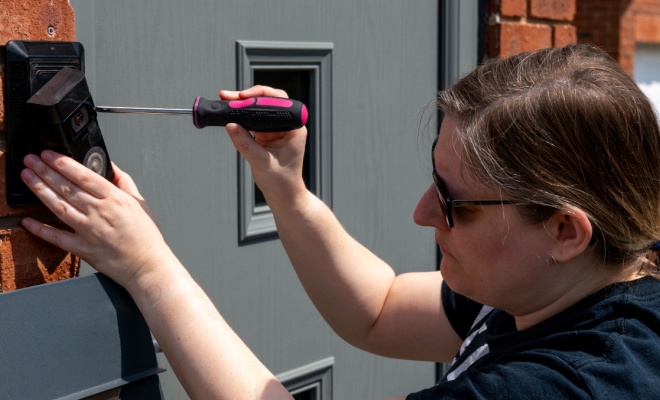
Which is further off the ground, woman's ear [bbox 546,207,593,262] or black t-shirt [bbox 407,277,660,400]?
woman's ear [bbox 546,207,593,262]

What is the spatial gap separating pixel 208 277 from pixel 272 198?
0.34m

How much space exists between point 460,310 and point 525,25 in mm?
1211

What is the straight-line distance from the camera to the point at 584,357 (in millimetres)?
1156

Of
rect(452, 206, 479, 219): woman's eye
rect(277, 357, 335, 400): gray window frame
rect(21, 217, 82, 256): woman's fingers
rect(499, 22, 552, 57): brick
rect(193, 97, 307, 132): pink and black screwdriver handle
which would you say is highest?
rect(499, 22, 552, 57): brick

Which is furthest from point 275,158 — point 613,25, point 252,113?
point 613,25

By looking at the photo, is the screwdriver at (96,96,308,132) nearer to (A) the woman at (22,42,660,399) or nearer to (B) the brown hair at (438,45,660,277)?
(A) the woman at (22,42,660,399)

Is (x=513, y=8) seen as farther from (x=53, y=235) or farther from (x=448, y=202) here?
(x=53, y=235)

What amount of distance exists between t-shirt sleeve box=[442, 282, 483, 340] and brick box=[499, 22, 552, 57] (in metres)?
1.02

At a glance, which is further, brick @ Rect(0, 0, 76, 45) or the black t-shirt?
brick @ Rect(0, 0, 76, 45)

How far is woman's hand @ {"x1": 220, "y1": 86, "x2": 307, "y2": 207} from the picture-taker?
1421 millimetres

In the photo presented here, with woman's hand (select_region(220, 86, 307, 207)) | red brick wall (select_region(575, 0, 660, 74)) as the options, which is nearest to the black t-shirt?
woman's hand (select_region(220, 86, 307, 207))

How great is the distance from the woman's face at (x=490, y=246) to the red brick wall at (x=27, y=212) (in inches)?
24.1

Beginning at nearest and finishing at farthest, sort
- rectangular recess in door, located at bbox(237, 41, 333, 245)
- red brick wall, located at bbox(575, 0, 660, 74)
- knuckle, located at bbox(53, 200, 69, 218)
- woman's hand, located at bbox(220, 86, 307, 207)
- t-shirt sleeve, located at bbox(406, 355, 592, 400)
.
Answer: t-shirt sleeve, located at bbox(406, 355, 592, 400), knuckle, located at bbox(53, 200, 69, 218), woman's hand, located at bbox(220, 86, 307, 207), rectangular recess in door, located at bbox(237, 41, 333, 245), red brick wall, located at bbox(575, 0, 660, 74)

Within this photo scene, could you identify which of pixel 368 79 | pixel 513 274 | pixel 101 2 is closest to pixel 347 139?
Answer: pixel 368 79
